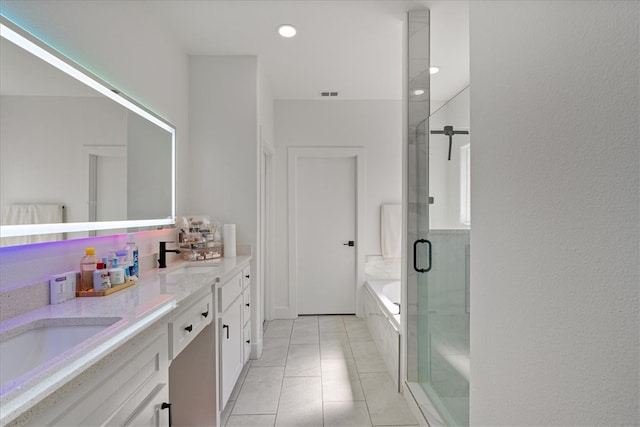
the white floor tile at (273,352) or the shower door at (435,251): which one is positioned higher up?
the shower door at (435,251)

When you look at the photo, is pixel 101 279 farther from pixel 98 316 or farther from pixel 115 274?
pixel 98 316

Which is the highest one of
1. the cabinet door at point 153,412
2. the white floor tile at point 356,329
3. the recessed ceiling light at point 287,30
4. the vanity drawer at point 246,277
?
the recessed ceiling light at point 287,30

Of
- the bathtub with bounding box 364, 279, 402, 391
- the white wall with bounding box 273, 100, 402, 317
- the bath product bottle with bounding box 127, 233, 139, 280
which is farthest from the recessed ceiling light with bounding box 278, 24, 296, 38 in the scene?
the bathtub with bounding box 364, 279, 402, 391

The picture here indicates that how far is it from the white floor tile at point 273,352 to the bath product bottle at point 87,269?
162 cm

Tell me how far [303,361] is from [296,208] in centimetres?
173

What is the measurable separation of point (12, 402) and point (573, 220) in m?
1.22

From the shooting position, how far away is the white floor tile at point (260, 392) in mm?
1971

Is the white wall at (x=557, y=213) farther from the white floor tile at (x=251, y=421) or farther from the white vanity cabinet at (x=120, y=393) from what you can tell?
the white floor tile at (x=251, y=421)

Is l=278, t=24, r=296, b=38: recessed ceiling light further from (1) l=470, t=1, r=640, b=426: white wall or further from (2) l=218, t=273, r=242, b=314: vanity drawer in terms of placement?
(2) l=218, t=273, r=242, b=314: vanity drawer

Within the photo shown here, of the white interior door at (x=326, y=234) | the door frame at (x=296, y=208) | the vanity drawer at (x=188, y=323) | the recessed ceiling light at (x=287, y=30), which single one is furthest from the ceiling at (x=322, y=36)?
the vanity drawer at (x=188, y=323)

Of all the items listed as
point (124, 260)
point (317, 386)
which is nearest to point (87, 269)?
point (124, 260)

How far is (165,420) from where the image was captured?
1.10 meters

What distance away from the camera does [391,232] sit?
3.63 metres

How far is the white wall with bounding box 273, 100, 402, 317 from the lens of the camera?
3674 millimetres
